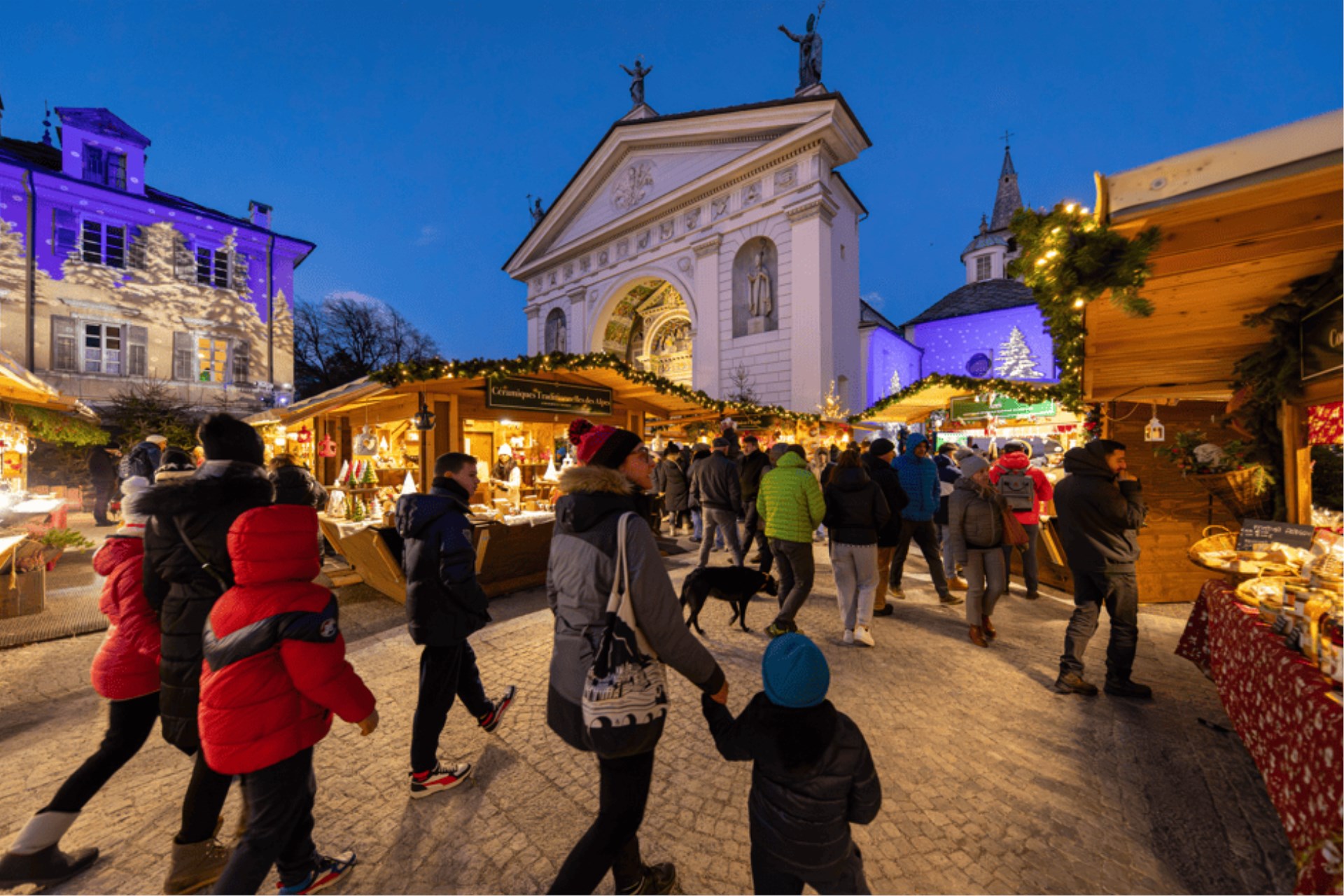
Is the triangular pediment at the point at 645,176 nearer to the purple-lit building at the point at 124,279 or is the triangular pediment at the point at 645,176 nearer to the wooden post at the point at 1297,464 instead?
the purple-lit building at the point at 124,279

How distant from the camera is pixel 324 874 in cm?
200

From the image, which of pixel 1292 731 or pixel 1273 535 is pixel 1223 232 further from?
pixel 1273 535

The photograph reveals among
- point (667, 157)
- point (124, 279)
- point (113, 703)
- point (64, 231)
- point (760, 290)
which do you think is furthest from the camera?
point (667, 157)

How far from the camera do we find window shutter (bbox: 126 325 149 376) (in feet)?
57.5

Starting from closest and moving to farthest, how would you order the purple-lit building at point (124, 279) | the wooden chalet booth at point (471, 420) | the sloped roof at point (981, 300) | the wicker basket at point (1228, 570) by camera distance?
the wicker basket at point (1228, 570), the wooden chalet booth at point (471, 420), the purple-lit building at point (124, 279), the sloped roof at point (981, 300)

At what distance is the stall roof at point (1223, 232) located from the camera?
170 cm

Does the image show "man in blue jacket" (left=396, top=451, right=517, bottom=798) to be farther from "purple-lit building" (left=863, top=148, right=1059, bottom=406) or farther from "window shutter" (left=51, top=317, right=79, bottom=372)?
"window shutter" (left=51, top=317, right=79, bottom=372)

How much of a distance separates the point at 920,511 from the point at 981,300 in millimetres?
27207

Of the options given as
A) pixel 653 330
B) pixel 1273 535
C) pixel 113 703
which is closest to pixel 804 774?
pixel 113 703

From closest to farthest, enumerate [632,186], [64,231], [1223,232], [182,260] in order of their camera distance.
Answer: [1223,232] → [64,231] → [182,260] → [632,186]

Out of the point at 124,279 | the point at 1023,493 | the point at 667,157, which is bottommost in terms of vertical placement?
the point at 1023,493

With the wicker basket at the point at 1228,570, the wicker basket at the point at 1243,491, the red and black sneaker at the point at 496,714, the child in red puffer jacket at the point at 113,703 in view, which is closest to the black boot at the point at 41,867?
the child in red puffer jacket at the point at 113,703

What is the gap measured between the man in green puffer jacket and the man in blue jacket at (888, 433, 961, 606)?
1924mm

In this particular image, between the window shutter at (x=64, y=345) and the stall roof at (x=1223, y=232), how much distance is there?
2697 centimetres
